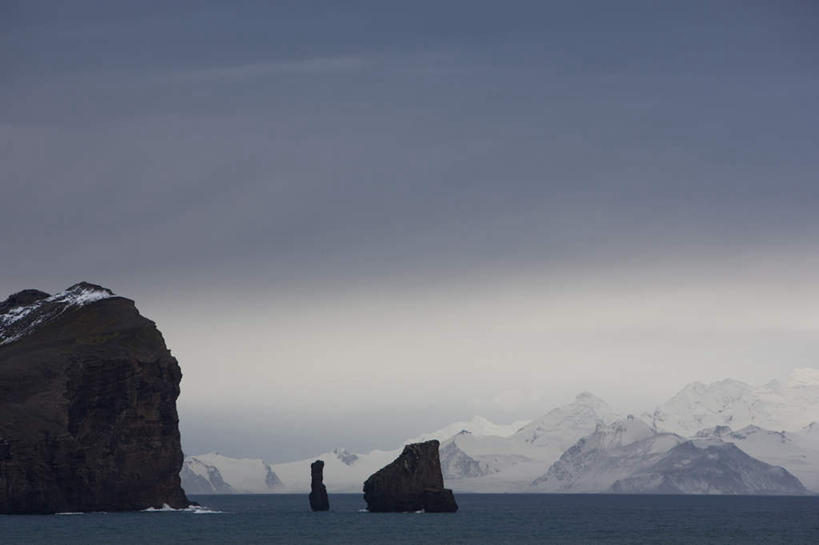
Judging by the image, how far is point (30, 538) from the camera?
6545 inches

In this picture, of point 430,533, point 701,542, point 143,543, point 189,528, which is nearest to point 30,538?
point 143,543

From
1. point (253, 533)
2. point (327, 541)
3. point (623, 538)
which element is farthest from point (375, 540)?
point (623, 538)

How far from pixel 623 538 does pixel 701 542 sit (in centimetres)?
1186

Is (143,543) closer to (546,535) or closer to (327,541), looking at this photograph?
(327,541)

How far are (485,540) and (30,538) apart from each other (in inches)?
2233

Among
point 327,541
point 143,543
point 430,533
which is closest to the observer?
point 143,543

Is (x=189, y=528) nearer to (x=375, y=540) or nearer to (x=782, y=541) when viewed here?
(x=375, y=540)

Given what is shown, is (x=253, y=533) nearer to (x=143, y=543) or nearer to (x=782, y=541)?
(x=143, y=543)

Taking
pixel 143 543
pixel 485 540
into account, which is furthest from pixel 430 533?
pixel 143 543

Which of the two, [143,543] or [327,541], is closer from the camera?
[143,543]

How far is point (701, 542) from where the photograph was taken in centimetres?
18562

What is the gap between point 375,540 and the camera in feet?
579

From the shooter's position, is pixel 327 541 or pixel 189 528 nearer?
pixel 327 541

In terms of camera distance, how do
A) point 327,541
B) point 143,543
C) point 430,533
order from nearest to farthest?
point 143,543 → point 327,541 → point 430,533
